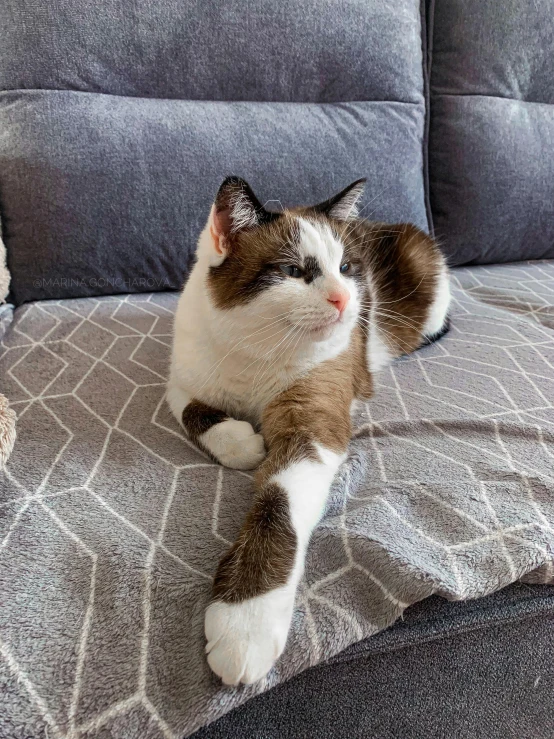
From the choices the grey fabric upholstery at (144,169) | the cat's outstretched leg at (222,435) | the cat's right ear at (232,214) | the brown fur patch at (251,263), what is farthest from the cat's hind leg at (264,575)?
the grey fabric upholstery at (144,169)

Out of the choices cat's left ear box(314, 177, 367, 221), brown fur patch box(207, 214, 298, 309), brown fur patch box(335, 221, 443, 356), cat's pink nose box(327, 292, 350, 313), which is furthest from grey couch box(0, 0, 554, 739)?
cat's left ear box(314, 177, 367, 221)

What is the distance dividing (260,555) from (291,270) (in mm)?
555

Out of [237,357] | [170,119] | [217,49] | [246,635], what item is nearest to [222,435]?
[237,357]

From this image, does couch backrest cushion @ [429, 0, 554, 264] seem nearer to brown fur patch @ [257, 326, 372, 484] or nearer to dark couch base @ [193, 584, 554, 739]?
brown fur patch @ [257, 326, 372, 484]

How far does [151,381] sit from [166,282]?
0.61 m

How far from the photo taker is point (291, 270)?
1.02m

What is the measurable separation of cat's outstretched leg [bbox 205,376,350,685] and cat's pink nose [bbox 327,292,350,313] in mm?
203

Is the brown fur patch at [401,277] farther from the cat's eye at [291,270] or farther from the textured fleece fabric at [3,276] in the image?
the textured fleece fabric at [3,276]

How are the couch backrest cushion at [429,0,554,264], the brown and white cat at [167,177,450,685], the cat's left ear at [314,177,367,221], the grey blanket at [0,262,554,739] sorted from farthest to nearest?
the couch backrest cushion at [429,0,554,264], the cat's left ear at [314,177,367,221], the brown and white cat at [167,177,450,685], the grey blanket at [0,262,554,739]

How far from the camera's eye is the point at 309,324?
0.97 meters

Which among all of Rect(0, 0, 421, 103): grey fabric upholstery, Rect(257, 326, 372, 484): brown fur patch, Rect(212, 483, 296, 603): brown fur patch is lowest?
Rect(257, 326, 372, 484): brown fur patch

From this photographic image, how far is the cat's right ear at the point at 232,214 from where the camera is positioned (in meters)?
0.98

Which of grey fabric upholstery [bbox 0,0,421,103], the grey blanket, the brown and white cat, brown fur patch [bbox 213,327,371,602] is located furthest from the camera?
grey fabric upholstery [bbox 0,0,421,103]

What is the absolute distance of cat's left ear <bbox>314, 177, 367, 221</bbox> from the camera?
1182 mm
